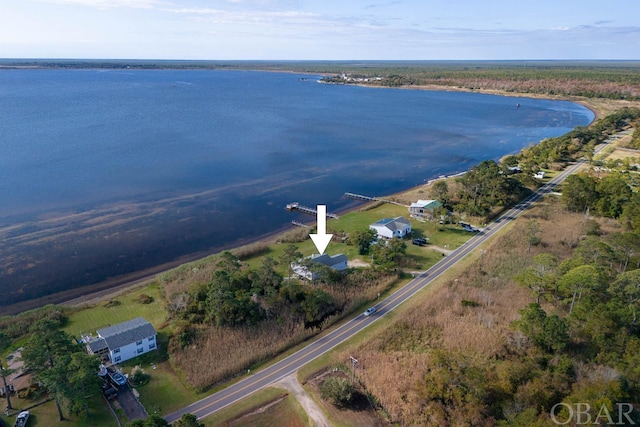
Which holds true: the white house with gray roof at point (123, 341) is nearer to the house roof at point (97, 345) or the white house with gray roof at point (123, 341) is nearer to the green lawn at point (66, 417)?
the house roof at point (97, 345)

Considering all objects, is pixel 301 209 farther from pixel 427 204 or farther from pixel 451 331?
pixel 451 331

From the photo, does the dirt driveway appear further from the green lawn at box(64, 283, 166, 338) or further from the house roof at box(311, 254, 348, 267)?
the house roof at box(311, 254, 348, 267)

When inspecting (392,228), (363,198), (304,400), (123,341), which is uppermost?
(392,228)

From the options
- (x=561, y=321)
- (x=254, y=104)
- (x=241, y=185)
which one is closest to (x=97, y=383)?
(x=561, y=321)

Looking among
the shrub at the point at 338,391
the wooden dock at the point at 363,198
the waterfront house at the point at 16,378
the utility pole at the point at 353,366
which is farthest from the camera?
the wooden dock at the point at 363,198
